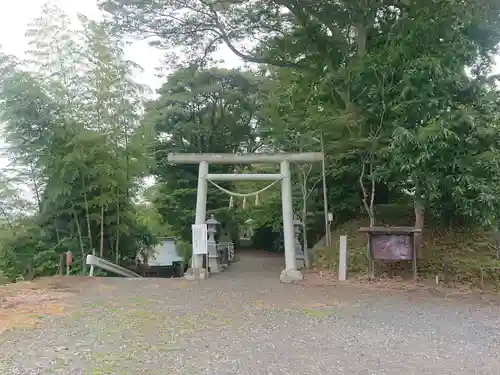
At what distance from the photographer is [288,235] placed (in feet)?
25.9

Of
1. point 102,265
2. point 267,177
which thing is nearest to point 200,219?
point 267,177

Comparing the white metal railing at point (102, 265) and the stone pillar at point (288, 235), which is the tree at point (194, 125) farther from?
the stone pillar at point (288, 235)

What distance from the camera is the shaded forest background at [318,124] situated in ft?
20.8

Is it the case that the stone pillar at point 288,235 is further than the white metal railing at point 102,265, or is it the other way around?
the white metal railing at point 102,265

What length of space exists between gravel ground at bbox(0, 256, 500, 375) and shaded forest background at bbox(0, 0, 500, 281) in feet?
6.76

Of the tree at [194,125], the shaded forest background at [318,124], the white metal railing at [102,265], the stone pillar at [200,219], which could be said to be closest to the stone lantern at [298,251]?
the shaded forest background at [318,124]

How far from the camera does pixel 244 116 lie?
14.6 metres

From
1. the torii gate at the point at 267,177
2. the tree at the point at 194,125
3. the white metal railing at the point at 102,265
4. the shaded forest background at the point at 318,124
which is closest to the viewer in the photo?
the shaded forest background at the point at 318,124

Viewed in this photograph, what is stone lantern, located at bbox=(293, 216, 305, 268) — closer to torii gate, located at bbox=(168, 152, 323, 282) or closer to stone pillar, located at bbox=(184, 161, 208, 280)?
torii gate, located at bbox=(168, 152, 323, 282)

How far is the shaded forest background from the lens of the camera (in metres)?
6.33

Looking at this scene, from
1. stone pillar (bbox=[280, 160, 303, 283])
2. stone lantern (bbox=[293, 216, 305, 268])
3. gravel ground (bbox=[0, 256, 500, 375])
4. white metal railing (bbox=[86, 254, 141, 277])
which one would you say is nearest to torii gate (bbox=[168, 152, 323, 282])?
stone pillar (bbox=[280, 160, 303, 283])

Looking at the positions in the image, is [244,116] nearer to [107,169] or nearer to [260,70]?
[260,70]

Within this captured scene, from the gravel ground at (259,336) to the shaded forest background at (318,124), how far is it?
2.06 m

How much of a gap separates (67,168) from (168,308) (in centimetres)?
420
